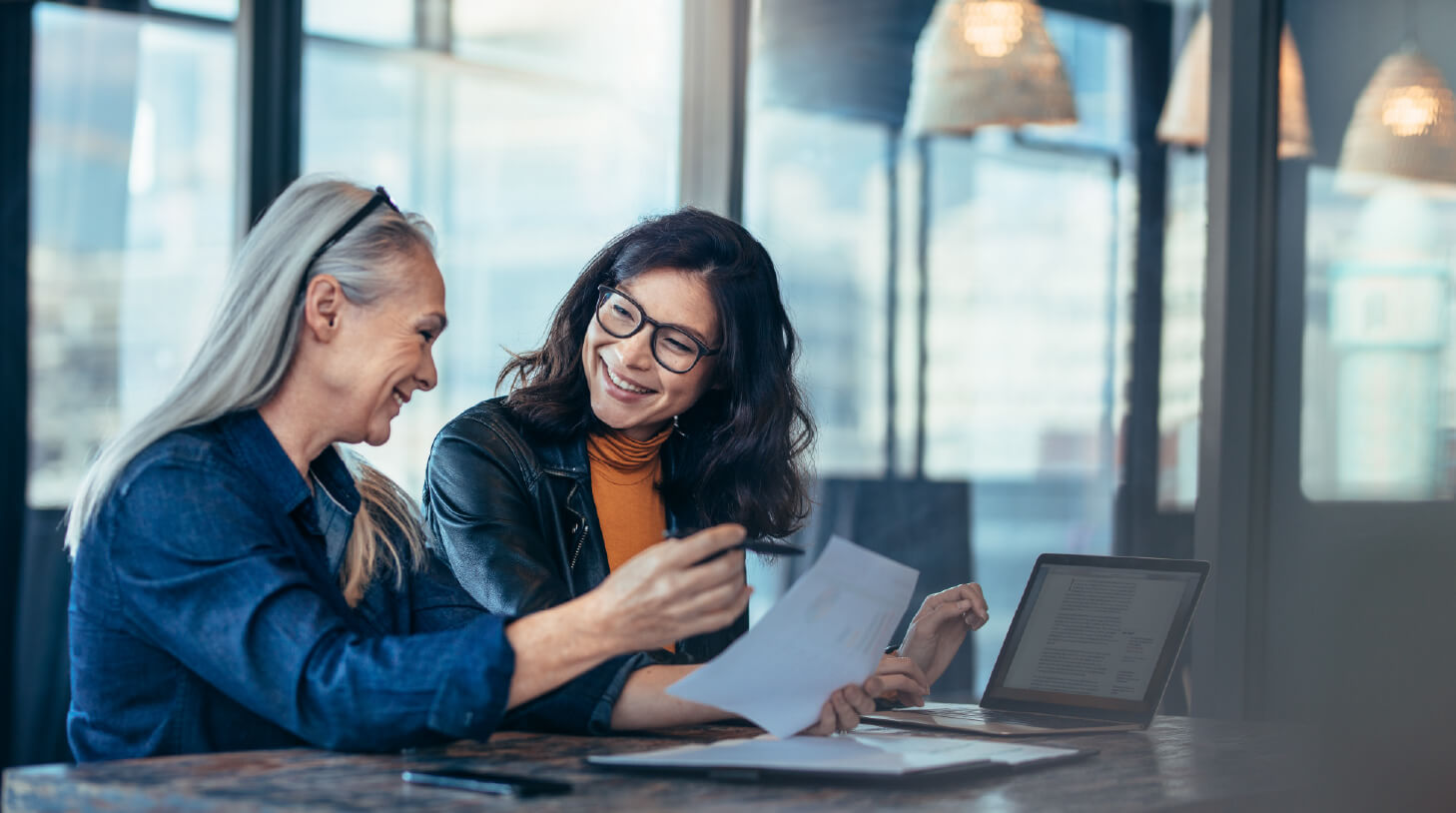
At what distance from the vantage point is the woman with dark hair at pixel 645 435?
1961mm

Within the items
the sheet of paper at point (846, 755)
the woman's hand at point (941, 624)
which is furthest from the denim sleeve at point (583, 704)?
the woman's hand at point (941, 624)

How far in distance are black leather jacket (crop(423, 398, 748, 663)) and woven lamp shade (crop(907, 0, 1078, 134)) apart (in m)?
1.65

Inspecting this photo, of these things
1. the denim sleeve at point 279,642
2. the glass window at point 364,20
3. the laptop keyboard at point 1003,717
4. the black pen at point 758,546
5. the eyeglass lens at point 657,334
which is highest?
the glass window at point 364,20

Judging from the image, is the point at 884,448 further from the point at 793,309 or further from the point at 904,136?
the point at 904,136

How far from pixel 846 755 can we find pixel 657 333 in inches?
33.5

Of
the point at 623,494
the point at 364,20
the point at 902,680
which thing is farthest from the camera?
the point at 364,20

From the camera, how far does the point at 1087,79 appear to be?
3561 millimetres

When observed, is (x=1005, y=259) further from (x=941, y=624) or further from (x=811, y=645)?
(x=811, y=645)

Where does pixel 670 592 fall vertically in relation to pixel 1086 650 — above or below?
above

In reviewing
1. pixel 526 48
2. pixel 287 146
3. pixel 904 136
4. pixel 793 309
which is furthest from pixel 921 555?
pixel 526 48

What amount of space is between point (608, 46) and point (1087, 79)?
249 cm

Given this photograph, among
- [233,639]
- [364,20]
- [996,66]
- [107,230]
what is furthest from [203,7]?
[233,639]

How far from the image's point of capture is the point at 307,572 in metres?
1.54

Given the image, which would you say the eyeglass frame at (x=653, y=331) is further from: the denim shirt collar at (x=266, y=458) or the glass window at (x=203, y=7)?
the glass window at (x=203, y=7)
